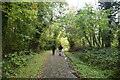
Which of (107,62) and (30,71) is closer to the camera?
(30,71)

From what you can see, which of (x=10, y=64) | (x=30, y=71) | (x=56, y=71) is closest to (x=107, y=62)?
(x=56, y=71)

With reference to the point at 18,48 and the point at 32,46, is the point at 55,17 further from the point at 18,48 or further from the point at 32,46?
the point at 18,48

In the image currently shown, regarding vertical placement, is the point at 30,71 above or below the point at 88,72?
below

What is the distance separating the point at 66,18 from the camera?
20.6 m

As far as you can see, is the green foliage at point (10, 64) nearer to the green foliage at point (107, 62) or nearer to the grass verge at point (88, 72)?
the grass verge at point (88, 72)

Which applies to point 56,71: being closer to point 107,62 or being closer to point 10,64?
point 10,64

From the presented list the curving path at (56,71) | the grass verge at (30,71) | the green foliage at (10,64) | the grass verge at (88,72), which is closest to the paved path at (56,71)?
the curving path at (56,71)

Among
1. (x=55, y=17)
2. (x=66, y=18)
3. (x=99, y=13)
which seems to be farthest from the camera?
(x=66, y=18)

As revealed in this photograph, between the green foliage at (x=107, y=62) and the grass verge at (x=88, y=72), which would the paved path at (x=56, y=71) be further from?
the green foliage at (x=107, y=62)

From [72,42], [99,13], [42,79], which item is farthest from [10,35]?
[72,42]

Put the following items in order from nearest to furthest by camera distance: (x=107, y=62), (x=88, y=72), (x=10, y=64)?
(x=88, y=72) < (x=10, y=64) < (x=107, y=62)

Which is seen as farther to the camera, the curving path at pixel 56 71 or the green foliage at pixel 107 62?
the green foliage at pixel 107 62

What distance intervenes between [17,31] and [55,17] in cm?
958

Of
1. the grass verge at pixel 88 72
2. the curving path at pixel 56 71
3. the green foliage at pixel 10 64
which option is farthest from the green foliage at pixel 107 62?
the green foliage at pixel 10 64
